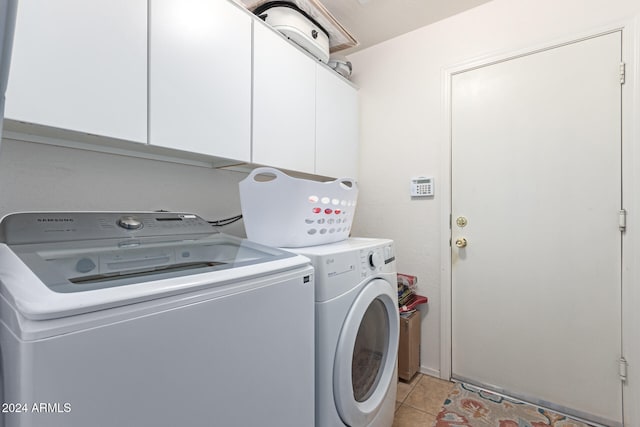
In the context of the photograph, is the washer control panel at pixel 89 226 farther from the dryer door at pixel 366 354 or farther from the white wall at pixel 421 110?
the white wall at pixel 421 110

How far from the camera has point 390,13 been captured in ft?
6.20

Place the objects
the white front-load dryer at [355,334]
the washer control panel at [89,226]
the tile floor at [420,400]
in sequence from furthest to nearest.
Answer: the tile floor at [420,400] < the white front-load dryer at [355,334] < the washer control panel at [89,226]

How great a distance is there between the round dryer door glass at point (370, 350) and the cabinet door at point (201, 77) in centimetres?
97

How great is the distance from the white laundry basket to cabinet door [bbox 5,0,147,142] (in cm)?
48

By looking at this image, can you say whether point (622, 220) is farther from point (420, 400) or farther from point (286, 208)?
point (286, 208)

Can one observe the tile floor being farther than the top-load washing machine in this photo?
Yes

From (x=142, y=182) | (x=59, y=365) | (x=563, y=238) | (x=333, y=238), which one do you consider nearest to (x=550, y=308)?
(x=563, y=238)

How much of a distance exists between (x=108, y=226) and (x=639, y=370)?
2.45 m

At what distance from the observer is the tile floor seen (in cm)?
155

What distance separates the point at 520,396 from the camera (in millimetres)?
1704

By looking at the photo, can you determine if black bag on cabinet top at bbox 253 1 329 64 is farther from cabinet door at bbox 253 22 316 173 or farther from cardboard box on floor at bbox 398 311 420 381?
cardboard box on floor at bbox 398 311 420 381

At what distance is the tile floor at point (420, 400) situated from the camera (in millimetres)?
1553

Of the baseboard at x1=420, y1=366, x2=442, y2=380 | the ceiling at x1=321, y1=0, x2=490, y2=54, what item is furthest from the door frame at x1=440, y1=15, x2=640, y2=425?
the baseboard at x1=420, y1=366, x2=442, y2=380

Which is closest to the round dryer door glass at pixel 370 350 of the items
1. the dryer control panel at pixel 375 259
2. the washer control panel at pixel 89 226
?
the dryer control panel at pixel 375 259
